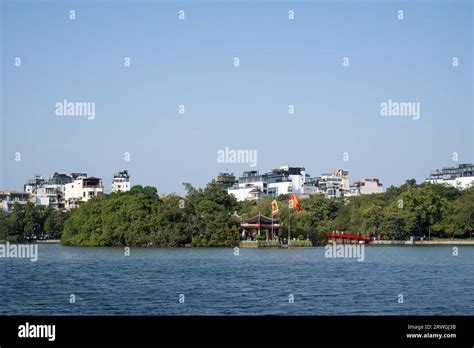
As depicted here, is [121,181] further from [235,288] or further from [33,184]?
[235,288]

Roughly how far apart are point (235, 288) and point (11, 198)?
51.2 m

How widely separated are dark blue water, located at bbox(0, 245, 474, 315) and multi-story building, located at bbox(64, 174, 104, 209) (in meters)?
38.3

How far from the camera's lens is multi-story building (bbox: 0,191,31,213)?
59.4 m

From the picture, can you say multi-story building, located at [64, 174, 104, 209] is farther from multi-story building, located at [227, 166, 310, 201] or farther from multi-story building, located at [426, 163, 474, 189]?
multi-story building, located at [426, 163, 474, 189]

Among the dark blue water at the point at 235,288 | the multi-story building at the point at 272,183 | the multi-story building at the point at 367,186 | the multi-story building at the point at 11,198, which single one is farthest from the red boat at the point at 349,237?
the multi-story building at the point at 367,186

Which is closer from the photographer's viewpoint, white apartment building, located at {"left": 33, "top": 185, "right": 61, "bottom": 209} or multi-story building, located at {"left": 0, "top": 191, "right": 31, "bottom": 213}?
multi-story building, located at {"left": 0, "top": 191, "right": 31, "bottom": 213}

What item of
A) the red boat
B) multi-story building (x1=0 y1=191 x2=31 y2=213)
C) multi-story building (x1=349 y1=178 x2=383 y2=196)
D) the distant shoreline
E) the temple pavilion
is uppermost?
multi-story building (x1=349 y1=178 x2=383 y2=196)

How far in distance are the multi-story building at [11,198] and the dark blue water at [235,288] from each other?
33.5 metres

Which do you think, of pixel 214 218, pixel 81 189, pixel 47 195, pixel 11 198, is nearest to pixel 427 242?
pixel 214 218

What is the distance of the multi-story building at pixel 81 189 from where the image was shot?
6538cm

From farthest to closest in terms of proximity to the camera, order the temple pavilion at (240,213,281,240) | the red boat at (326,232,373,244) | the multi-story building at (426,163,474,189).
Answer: the multi-story building at (426,163,474,189) → the red boat at (326,232,373,244) → the temple pavilion at (240,213,281,240)

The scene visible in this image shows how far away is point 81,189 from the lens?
222 feet

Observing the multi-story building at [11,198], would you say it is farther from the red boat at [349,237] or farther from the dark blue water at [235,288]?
the dark blue water at [235,288]

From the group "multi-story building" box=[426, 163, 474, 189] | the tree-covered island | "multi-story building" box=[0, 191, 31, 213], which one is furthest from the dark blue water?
"multi-story building" box=[426, 163, 474, 189]
